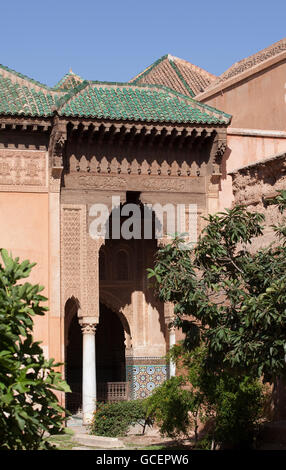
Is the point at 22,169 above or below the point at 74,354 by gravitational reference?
above

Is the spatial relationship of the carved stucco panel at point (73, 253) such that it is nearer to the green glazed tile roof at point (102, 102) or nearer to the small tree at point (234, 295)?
the green glazed tile roof at point (102, 102)

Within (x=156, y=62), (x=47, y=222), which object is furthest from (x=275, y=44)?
(x=47, y=222)

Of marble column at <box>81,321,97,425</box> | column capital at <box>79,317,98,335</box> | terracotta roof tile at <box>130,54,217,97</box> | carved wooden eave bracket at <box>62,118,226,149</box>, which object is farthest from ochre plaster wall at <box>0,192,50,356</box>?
terracotta roof tile at <box>130,54,217,97</box>

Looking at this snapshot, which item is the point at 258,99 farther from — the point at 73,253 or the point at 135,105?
the point at 73,253

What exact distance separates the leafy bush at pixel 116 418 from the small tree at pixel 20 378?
28.3ft

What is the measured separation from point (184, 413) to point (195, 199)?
6.29m

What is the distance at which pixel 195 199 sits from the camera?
1906cm

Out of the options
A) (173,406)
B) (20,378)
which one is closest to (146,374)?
(173,406)

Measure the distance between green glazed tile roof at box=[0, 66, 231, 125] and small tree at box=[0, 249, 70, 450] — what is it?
1050 centimetres

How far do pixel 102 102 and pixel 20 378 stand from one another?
39.4ft

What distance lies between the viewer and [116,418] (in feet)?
53.7

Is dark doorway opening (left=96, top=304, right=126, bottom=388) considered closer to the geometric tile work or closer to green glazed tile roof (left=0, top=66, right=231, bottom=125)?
the geometric tile work

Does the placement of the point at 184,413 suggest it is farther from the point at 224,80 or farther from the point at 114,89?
the point at 224,80

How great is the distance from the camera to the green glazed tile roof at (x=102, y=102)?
17.9m
